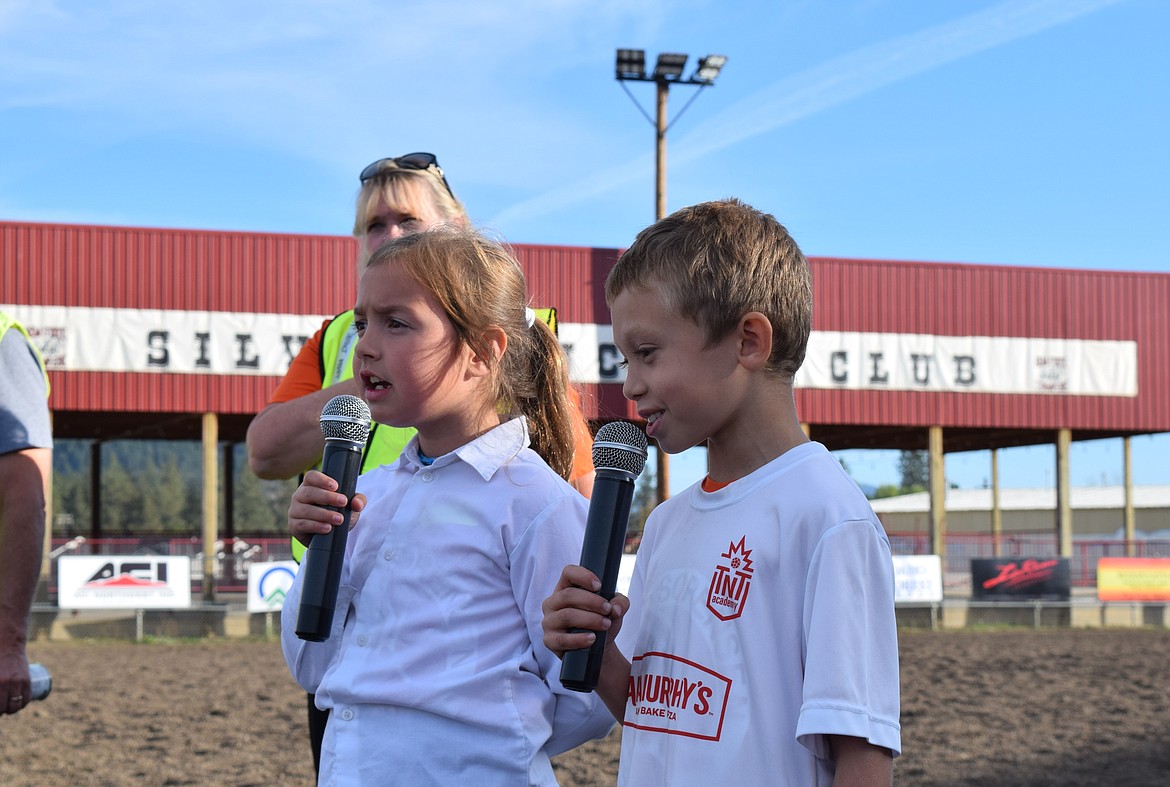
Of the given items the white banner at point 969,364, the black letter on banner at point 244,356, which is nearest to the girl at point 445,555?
the black letter on banner at point 244,356

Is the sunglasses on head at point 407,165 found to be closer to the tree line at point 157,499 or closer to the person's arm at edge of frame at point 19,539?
the person's arm at edge of frame at point 19,539

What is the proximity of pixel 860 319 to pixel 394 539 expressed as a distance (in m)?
21.1

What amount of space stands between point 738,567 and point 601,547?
0.20 metres

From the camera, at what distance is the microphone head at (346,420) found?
1988 mm

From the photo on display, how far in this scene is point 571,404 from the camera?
2.46m

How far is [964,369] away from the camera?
2297 cm

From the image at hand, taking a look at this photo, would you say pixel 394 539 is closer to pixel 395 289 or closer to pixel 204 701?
pixel 395 289

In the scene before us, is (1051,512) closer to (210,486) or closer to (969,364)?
(969,364)

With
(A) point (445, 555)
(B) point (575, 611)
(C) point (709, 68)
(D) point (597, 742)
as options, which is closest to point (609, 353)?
(C) point (709, 68)

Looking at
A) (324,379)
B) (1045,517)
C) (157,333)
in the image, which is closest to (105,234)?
(157,333)

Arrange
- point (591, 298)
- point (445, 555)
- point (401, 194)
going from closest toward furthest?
point (445, 555) → point (401, 194) → point (591, 298)

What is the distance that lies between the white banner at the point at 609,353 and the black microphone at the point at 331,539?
15.5m

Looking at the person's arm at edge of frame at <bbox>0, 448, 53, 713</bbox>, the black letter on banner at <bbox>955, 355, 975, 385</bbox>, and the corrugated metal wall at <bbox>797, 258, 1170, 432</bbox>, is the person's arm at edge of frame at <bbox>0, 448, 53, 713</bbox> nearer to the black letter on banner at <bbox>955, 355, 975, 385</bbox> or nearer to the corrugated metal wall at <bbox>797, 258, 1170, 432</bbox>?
the corrugated metal wall at <bbox>797, 258, 1170, 432</bbox>

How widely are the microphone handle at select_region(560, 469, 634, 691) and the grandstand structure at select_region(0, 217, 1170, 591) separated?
1677cm
